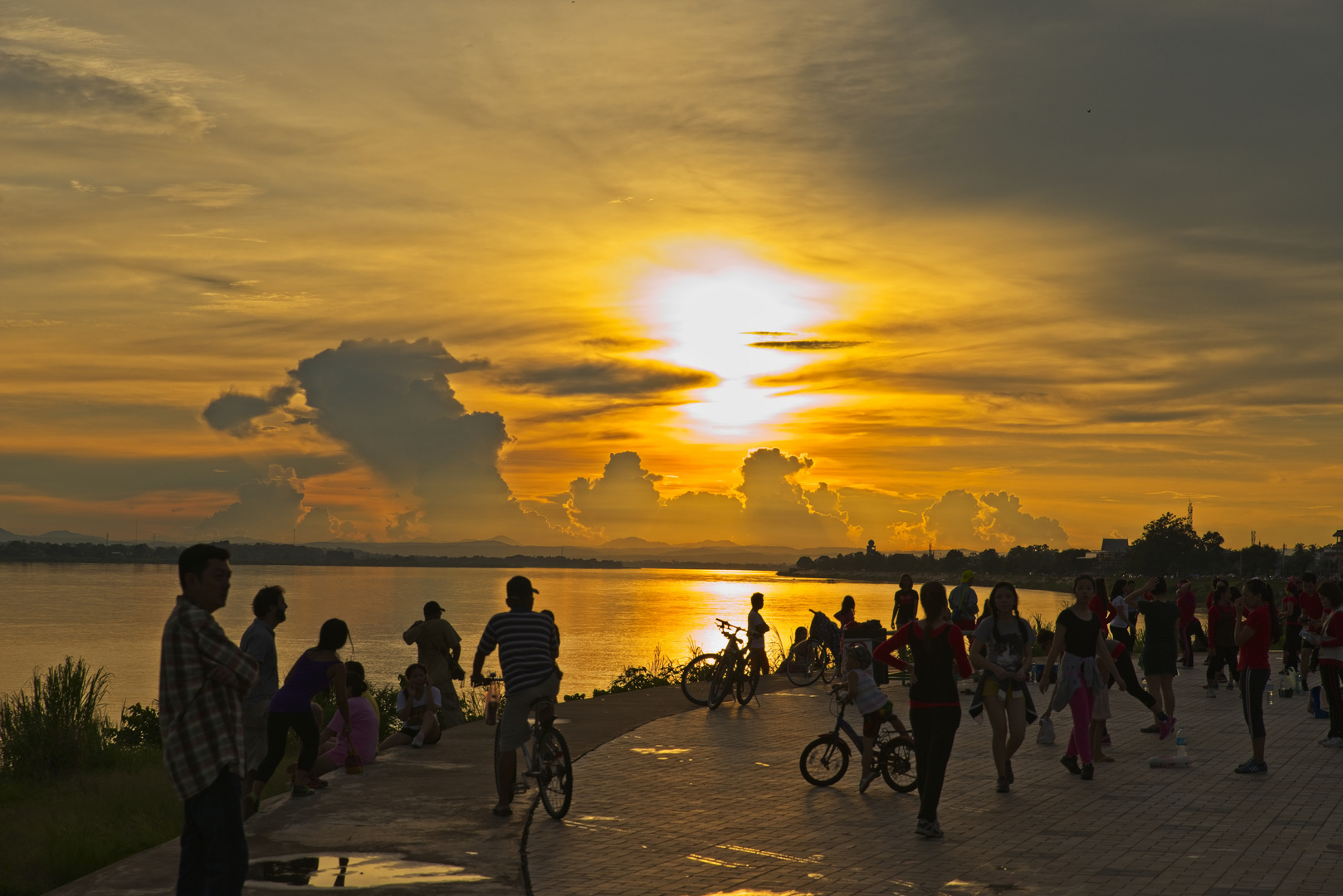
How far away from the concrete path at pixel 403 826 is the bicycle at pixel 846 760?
2280mm

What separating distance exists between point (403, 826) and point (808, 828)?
317cm

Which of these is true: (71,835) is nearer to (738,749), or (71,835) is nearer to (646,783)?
(646,783)

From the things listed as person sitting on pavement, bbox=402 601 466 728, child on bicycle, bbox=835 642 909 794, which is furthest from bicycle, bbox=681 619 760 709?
child on bicycle, bbox=835 642 909 794

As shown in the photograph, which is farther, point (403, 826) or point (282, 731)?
point (282, 731)

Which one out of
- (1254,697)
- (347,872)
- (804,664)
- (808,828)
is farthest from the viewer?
(804,664)

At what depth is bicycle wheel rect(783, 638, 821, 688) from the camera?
21.4m

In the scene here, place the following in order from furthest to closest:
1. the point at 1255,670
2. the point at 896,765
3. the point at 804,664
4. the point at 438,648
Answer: the point at 804,664, the point at 438,648, the point at 1255,670, the point at 896,765

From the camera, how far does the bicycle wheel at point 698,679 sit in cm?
1789

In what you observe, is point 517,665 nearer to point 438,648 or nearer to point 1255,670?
point 438,648

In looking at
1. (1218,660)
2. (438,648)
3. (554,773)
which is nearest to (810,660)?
(1218,660)

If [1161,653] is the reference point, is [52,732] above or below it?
below

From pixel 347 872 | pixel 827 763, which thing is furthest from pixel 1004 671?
pixel 347 872

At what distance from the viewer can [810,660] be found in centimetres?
2180

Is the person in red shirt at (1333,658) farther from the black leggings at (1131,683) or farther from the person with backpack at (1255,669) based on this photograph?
the black leggings at (1131,683)
